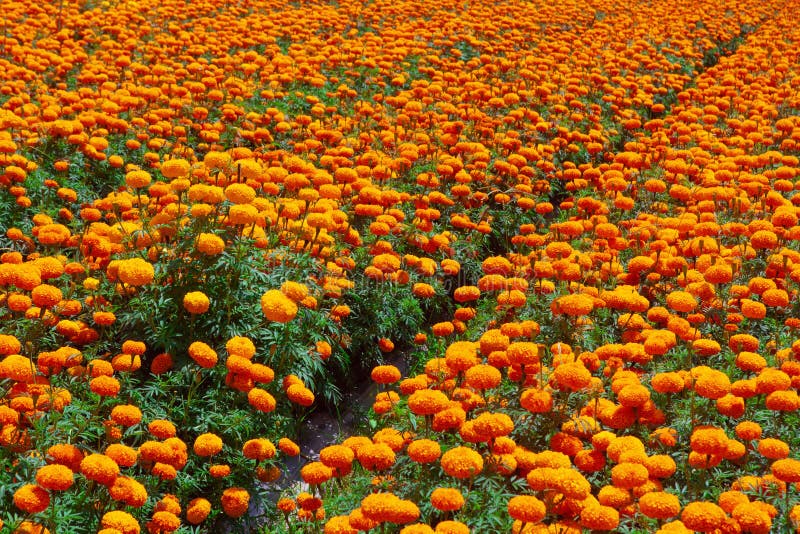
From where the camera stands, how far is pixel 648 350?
191 inches

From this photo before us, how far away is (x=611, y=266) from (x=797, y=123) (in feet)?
15.4

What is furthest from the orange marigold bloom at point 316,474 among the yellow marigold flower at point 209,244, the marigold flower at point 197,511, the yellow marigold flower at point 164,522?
the yellow marigold flower at point 209,244

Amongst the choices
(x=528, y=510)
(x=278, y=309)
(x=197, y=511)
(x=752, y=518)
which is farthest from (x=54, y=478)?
(x=752, y=518)

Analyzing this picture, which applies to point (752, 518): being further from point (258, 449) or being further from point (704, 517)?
point (258, 449)

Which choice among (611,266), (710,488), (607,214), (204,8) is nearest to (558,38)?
(204,8)

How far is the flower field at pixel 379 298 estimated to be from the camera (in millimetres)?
3973

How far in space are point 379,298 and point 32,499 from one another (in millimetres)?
3264

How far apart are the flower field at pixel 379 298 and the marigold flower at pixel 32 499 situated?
0.04 feet

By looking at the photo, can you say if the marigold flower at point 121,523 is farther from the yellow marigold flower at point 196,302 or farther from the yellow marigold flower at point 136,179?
the yellow marigold flower at point 136,179

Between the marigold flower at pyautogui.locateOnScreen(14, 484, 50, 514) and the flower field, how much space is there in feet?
0.04

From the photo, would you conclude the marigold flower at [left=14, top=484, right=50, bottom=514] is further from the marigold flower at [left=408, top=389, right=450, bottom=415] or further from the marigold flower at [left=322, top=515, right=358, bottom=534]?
the marigold flower at [left=408, top=389, right=450, bottom=415]

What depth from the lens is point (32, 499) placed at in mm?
3467

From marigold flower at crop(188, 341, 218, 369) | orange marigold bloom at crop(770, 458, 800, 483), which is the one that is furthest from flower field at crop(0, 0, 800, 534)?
marigold flower at crop(188, 341, 218, 369)

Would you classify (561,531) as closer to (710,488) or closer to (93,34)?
(710,488)
